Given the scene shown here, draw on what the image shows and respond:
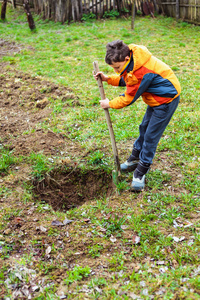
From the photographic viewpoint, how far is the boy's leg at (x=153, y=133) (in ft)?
9.94

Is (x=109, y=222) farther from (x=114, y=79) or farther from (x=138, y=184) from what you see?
(x=114, y=79)

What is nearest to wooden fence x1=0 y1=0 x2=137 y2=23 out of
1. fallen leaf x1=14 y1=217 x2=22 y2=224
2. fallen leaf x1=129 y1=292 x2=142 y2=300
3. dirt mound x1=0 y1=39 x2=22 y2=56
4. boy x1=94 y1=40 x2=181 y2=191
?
dirt mound x1=0 y1=39 x2=22 y2=56

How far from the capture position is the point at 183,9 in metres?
11.6

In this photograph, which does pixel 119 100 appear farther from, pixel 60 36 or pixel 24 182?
pixel 60 36

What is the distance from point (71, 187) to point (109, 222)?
1042mm

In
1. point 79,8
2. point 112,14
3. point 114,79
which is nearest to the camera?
point 114,79

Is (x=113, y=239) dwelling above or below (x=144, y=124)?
below

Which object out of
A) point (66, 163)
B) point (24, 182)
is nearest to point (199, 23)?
point (66, 163)

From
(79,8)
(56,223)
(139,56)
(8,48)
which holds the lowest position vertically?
(56,223)

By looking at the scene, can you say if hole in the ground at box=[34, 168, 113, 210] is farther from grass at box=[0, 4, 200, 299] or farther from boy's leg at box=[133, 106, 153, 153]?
boy's leg at box=[133, 106, 153, 153]

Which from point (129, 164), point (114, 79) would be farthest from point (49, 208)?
point (114, 79)

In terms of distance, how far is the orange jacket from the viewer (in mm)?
2752

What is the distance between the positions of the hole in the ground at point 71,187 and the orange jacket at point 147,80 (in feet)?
4.39

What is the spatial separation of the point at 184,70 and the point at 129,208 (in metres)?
5.17
